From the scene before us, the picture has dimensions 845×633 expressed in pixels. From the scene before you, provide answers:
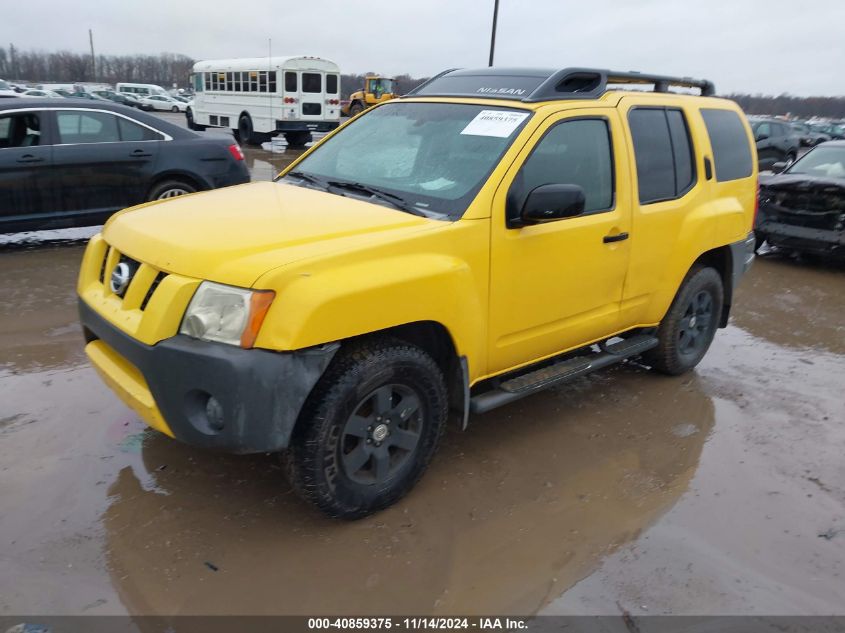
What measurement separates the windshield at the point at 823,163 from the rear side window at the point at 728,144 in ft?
14.6

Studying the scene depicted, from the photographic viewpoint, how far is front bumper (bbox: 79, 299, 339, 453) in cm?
251

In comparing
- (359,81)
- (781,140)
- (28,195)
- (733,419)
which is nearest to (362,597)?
(733,419)

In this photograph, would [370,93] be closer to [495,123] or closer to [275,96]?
[275,96]

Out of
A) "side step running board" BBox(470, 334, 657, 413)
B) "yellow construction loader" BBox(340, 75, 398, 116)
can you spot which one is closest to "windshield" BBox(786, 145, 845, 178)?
"side step running board" BBox(470, 334, 657, 413)

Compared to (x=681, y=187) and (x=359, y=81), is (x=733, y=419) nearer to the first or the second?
(x=681, y=187)

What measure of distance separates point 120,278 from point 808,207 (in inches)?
324

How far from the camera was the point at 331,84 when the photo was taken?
21.8 m

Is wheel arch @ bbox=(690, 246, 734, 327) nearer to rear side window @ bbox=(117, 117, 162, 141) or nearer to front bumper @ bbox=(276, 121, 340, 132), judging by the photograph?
rear side window @ bbox=(117, 117, 162, 141)

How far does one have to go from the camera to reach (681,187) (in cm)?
440

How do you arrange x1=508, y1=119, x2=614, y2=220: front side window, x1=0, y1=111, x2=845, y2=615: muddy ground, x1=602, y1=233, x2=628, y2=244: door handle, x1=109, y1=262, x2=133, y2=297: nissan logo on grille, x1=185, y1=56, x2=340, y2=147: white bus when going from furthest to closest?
x1=185, y1=56, x2=340, y2=147: white bus → x1=602, y1=233, x2=628, y2=244: door handle → x1=508, y1=119, x2=614, y2=220: front side window → x1=109, y1=262, x2=133, y2=297: nissan logo on grille → x1=0, y1=111, x2=845, y2=615: muddy ground

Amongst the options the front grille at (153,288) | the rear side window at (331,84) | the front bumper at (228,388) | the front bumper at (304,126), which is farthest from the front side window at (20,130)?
the rear side window at (331,84)

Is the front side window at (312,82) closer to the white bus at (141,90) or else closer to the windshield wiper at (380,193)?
the windshield wiper at (380,193)

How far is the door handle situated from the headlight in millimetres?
2070

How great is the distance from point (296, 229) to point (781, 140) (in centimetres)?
2332
